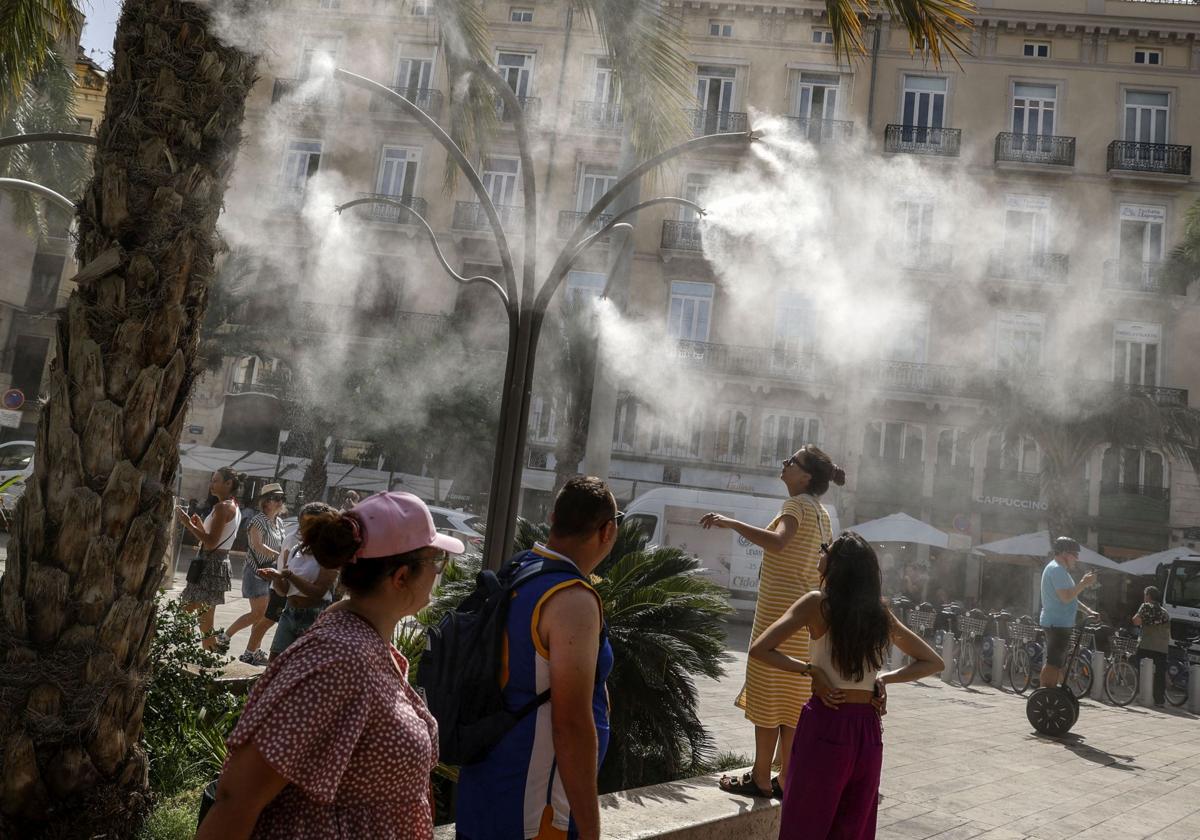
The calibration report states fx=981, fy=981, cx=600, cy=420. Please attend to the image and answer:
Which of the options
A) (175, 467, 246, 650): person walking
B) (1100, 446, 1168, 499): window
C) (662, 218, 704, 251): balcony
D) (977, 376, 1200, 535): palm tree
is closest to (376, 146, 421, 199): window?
(662, 218, 704, 251): balcony

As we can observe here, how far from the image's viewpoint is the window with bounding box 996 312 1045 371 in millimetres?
26391

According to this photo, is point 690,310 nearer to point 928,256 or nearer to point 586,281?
point 586,281

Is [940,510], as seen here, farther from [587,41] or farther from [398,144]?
[398,144]

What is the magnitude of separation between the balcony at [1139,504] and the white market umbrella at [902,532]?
7.54m

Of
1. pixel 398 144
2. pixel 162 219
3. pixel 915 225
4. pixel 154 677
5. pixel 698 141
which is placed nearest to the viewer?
pixel 162 219

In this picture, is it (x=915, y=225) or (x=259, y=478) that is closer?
(x=915, y=225)

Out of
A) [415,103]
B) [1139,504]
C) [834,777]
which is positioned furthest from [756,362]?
[834,777]

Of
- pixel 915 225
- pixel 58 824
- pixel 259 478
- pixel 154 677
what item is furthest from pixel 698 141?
pixel 259 478

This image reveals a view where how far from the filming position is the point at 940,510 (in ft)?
87.1

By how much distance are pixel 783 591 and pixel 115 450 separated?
2581mm

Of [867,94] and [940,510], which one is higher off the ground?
[867,94]

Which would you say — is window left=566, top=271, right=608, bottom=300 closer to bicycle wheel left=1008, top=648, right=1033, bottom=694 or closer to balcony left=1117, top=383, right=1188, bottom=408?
balcony left=1117, top=383, right=1188, bottom=408

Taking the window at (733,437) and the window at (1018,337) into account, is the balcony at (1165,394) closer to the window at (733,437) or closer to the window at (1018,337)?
the window at (1018,337)

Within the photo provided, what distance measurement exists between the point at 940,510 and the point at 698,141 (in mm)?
22015
